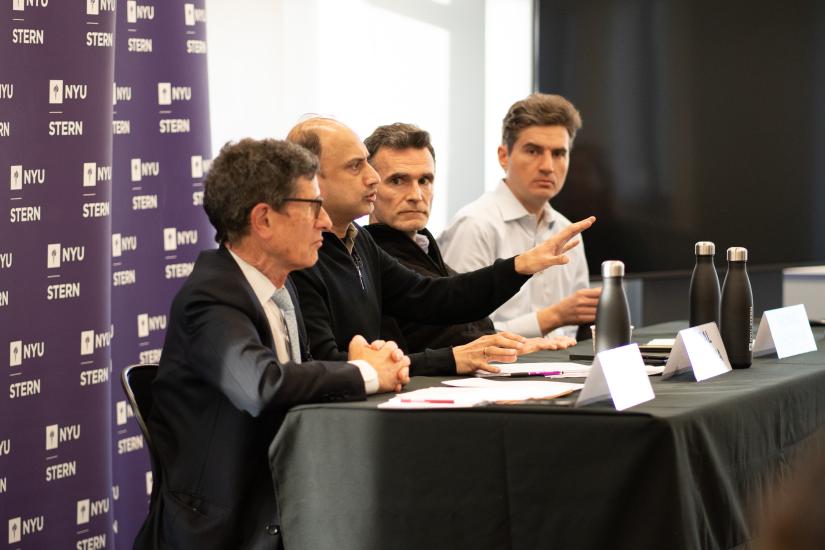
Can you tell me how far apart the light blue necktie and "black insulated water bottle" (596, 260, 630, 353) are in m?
0.64

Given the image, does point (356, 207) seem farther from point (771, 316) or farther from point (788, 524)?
point (788, 524)

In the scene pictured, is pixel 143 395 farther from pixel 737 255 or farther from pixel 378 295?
pixel 737 255

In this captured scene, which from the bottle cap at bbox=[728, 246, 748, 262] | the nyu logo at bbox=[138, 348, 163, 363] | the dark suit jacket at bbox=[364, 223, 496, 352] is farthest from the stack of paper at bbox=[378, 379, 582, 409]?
the nyu logo at bbox=[138, 348, 163, 363]

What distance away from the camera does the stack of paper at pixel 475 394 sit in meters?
1.90

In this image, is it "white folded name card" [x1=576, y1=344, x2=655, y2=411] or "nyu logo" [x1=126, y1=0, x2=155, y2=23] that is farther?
"nyu logo" [x1=126, y1=0, x2=155, y2=23]

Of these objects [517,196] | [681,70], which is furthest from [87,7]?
[681,70]

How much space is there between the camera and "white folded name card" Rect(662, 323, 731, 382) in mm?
2260

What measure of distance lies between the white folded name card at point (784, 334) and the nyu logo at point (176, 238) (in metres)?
1.88

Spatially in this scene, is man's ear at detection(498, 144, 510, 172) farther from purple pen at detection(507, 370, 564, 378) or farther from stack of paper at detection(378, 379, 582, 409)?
stack of paper at detection(378, 379, 582, 409)

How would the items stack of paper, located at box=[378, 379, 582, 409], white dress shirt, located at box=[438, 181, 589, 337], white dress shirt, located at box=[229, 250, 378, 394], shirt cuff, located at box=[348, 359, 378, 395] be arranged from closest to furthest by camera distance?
stack of paper, located at box=[378, 379, 582, 409]
shirt cuff, located at box=[348, 359, 378, 395]
white dress shirt, located at box=[229, 250, 378, 394]
white dress shirt, located at box=[438, 181, 589, 337]

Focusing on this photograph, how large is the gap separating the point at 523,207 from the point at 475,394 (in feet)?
6.90

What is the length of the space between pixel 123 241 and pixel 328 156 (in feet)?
3.78

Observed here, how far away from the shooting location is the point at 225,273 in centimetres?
212

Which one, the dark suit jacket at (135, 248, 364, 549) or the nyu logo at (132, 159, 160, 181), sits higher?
the nyu logo at (132, 159, 160, 181)
